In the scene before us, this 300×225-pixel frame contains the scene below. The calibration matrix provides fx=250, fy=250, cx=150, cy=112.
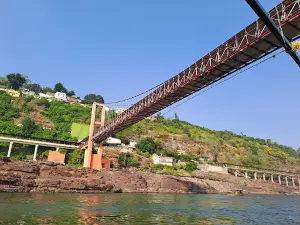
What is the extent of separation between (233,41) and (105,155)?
41.5m

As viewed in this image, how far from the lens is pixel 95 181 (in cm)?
3594

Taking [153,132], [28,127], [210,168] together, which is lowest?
[210,168]

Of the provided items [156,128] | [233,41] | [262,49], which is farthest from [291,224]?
[156,128]

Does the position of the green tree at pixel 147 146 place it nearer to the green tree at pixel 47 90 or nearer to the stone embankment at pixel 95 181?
the stone embankment at pixel 95 181

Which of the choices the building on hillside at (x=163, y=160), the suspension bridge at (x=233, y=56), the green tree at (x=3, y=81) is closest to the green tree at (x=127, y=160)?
the building on hillside at (x=163, y=160)

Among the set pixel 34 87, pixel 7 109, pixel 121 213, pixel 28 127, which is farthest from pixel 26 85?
pixel 121 213

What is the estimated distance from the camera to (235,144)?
4090 inches

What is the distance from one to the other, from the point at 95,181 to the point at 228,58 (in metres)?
26.6

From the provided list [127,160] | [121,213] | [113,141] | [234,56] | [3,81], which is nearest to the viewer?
[121,213]

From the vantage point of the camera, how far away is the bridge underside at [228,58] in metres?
12.9

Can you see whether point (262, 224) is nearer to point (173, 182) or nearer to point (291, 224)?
point (291, 224)

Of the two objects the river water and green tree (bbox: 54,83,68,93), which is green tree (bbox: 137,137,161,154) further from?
green tree (bbox: 54,83,68,93)

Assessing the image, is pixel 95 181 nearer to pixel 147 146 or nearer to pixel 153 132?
pixel 147 146

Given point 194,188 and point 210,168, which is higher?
point 210,168
